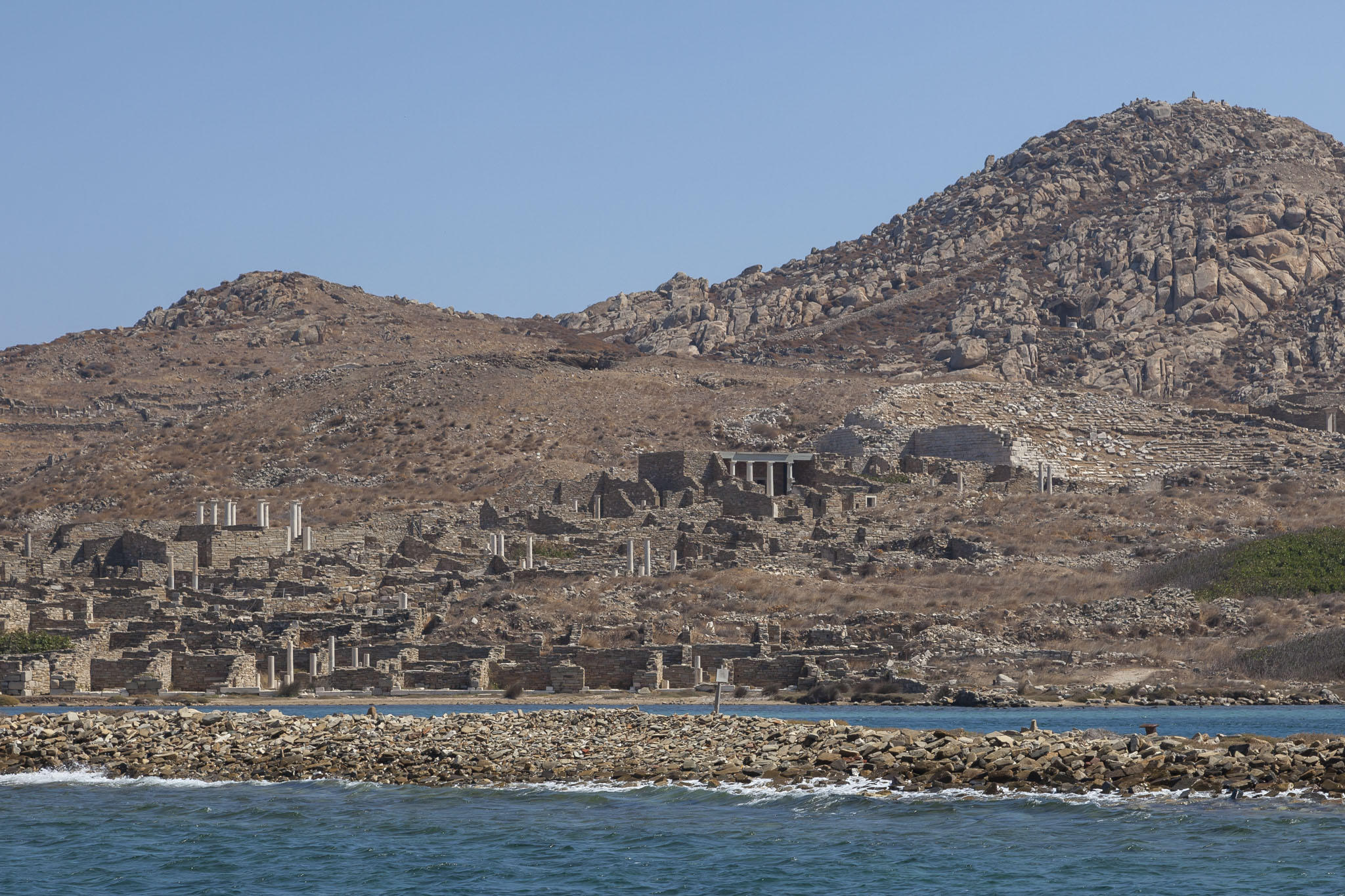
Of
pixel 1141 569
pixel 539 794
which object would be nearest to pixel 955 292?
pixel 1141 569

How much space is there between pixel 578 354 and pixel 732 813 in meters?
91.0

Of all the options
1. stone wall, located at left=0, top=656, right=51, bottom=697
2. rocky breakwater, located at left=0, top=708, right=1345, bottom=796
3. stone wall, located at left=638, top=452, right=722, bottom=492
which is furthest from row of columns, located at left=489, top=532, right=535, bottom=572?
rocky breakwater, located at left=0, top=708, right=1345, bottom=796

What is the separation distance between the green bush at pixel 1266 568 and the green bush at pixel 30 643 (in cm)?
2916

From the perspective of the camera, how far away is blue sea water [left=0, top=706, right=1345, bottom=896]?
23.2 metres

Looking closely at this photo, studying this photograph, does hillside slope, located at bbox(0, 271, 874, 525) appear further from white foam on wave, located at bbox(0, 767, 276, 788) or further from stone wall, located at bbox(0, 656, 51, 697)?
white foam on wave, located at bbox(0, 767, 276, 788)

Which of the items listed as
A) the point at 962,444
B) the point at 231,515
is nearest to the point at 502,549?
the point at 231,515

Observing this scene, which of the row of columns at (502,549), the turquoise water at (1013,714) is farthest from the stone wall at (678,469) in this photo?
the turquoise water at (1013,714)

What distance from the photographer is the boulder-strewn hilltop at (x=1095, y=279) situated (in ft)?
413

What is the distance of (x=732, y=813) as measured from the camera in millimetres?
27203

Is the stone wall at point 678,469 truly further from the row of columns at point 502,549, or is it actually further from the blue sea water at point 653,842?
the blue sea water at point 653,842

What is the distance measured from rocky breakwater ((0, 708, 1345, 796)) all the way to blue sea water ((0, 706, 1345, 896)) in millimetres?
540

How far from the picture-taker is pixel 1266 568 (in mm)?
56219

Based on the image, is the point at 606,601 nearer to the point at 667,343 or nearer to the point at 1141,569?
the point at 1141,569

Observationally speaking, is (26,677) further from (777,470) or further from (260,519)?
(777,470)
